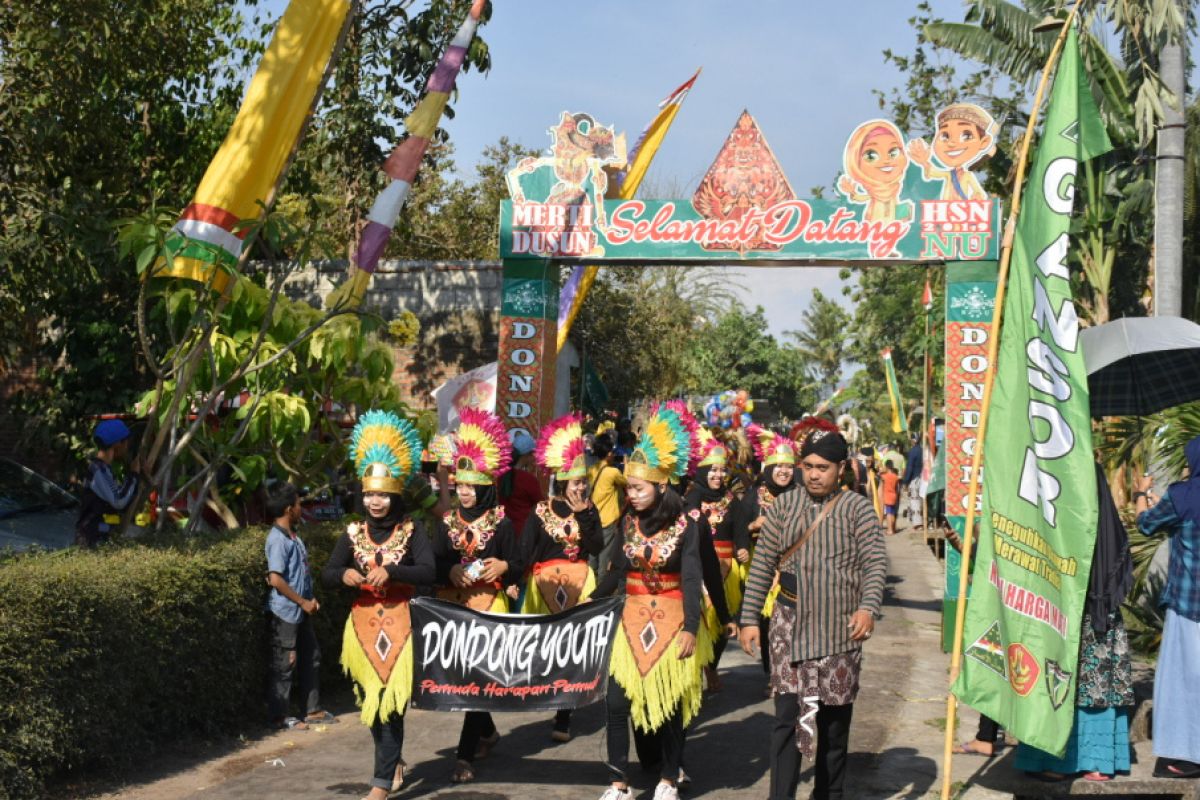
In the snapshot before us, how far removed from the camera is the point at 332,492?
502 inches

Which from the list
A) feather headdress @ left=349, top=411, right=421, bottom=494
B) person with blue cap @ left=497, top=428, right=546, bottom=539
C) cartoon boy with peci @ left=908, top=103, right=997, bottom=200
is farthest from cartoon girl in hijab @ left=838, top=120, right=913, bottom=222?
feather headdress @ left=349, top=411, right=421, bottom=494

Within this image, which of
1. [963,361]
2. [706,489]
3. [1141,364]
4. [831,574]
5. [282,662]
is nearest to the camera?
[831,574]

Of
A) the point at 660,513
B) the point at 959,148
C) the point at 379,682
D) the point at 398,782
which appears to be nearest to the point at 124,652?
the point at 379,682

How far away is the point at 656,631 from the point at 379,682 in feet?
4.85

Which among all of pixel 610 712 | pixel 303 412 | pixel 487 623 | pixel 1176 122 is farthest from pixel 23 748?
pixel 1176 122

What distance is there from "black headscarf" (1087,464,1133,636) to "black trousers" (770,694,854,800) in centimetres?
136

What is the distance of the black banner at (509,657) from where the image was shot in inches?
279

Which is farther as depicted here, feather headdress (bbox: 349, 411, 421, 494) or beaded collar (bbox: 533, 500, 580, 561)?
beaded collar (bbox: 533, 500, 580, 561)

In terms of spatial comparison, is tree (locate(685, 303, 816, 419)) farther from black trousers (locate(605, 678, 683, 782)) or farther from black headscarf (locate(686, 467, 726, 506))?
black trousers (locate(605, 678, 683, 782))

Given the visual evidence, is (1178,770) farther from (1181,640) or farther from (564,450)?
(564,450)

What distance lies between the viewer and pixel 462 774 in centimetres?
739

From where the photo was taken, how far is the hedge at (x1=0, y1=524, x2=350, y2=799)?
6.29 m

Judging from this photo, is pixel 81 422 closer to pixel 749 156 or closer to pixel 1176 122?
pixel 749 156

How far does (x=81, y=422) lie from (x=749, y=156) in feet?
29.9
